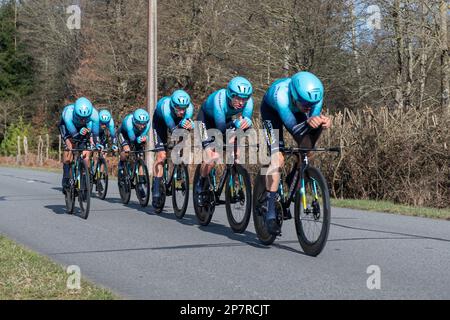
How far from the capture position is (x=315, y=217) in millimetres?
7566

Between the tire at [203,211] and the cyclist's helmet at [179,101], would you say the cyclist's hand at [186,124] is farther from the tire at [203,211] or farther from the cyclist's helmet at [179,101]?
the tire at [203,211]

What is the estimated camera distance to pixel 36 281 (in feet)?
21.4

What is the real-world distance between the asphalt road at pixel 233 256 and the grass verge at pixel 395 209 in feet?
1.96

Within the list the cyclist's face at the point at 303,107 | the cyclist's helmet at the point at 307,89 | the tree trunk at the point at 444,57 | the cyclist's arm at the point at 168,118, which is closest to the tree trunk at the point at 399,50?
the tree trunk at the point at 444,57

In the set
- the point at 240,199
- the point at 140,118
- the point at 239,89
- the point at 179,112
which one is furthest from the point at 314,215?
the point at 140,118

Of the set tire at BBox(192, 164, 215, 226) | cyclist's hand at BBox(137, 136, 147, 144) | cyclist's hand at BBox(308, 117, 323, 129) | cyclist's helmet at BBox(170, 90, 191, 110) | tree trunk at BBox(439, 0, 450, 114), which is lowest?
tire at BBox(192, 164, 215, 226)

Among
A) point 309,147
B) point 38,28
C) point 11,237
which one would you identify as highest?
point 38,28

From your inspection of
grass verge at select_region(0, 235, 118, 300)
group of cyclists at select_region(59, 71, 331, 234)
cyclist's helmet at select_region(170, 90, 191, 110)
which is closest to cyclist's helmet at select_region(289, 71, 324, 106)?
group of cyclists at select_region(59, 71, 331, 234)

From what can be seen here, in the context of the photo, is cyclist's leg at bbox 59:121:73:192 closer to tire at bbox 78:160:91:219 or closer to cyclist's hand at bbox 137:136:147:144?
tire at bbox 78:160:91:219

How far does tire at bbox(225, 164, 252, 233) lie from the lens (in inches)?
352

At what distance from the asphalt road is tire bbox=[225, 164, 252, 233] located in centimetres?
17
